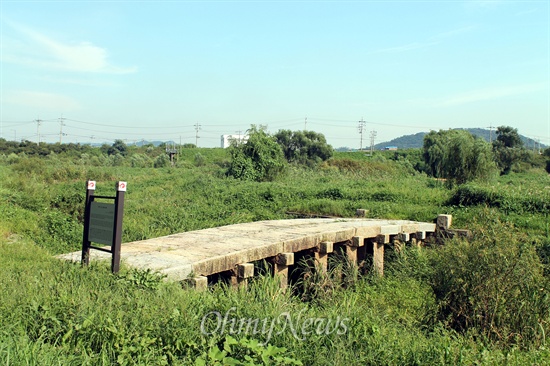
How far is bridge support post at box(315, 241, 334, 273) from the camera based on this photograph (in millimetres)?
9008

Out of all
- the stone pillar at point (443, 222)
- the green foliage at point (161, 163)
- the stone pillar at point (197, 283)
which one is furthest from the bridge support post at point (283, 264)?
the green foliage at point (161, 163)

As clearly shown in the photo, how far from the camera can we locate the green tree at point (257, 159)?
23.7 metres

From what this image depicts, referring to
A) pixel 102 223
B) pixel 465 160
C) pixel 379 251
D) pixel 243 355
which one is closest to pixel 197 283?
pixel 102 223

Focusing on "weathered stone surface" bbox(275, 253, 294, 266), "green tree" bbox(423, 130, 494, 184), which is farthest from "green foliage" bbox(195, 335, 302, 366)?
"green tree" bbox(423, 130, 494, 184)

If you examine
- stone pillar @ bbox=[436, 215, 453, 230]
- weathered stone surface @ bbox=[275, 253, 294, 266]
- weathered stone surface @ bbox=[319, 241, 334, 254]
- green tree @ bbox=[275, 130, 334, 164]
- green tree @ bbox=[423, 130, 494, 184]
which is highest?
green tree @ bbox=[275, 130, 334, 164]

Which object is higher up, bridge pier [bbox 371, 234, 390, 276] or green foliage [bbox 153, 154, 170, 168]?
green foliage [bbox 153, 154, 170, 168]

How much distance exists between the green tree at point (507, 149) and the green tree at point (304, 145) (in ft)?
54.5

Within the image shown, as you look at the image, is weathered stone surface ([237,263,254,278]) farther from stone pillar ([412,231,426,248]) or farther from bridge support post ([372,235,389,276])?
stone pillar ([412,231,426,248])

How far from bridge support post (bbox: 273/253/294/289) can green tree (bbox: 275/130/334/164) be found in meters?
44.6

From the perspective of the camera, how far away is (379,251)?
34.6 ft

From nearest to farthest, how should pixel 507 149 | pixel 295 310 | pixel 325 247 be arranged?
pixel 295 310
pixel 325 247
pixel 507 149

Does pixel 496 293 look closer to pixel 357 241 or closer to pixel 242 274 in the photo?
pixel 242 274

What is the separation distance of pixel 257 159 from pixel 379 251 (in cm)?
1429

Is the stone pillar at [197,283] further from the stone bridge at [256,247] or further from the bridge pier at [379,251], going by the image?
the bridge pier at [379,251]
